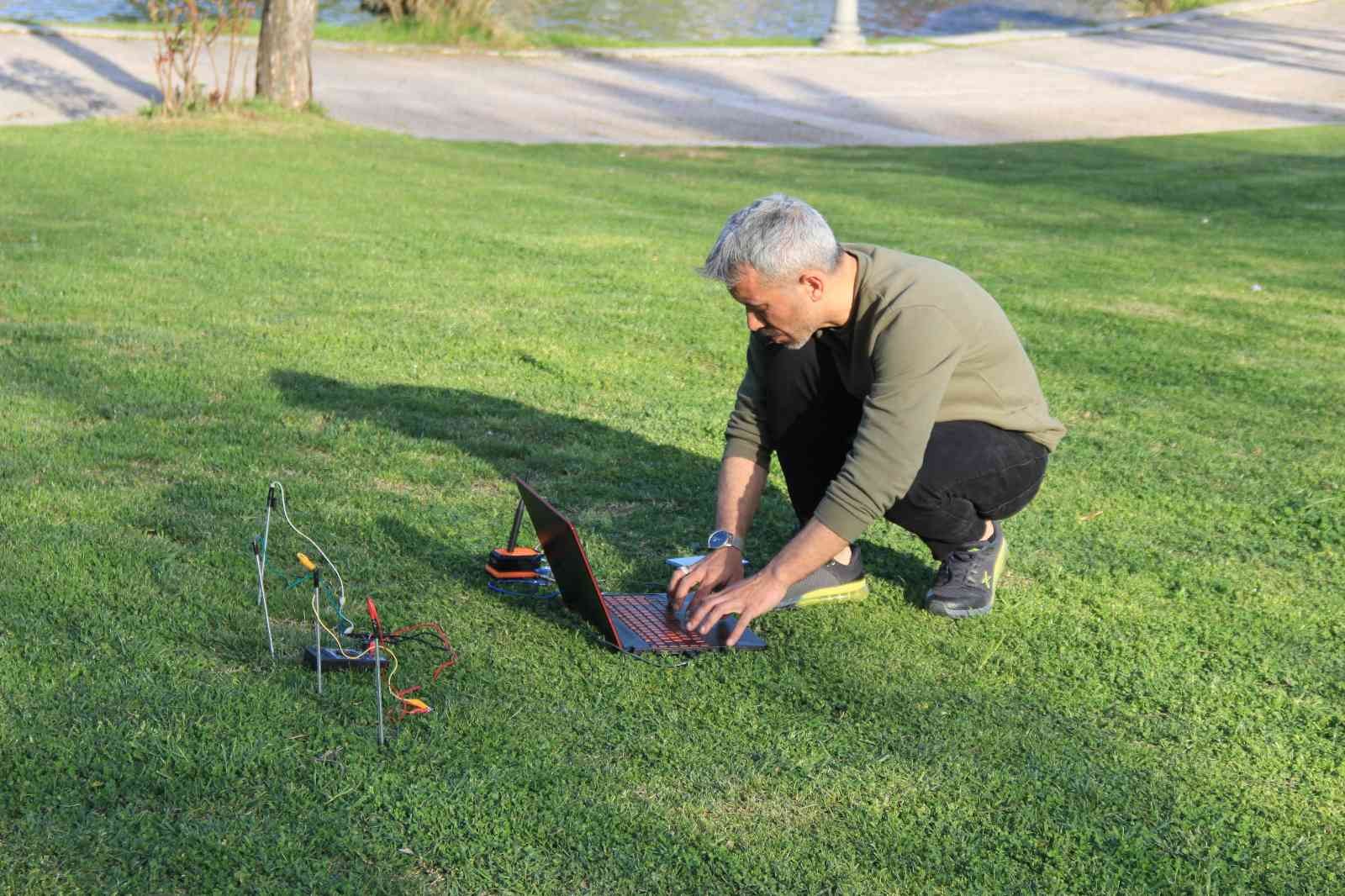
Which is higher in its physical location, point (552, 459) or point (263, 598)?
point (263, 598)

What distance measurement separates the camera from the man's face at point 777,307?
141 inches

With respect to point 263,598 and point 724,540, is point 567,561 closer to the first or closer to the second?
point 724,540

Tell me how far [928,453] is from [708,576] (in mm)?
729

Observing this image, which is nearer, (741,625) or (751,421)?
(741,625)

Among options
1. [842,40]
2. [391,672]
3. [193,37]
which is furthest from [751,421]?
[842,40]

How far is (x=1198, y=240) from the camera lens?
A: 11273mm

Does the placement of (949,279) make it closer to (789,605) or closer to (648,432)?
(789,605)

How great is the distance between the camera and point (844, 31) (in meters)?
26.5

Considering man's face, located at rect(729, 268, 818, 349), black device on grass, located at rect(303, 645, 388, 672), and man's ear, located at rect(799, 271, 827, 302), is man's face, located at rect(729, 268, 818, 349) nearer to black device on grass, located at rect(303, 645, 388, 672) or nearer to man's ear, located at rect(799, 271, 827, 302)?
man's ear, located at rect(799, 271, 827, 302)

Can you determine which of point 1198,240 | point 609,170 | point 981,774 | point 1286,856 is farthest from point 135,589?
point 609,170

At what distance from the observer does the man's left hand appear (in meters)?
3.65

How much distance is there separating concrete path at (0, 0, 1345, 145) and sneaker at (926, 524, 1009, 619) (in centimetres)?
1317

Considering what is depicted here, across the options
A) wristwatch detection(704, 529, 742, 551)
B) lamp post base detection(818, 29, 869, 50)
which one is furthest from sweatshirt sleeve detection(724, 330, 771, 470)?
lamp post base detection(818, 29, 869, 50)

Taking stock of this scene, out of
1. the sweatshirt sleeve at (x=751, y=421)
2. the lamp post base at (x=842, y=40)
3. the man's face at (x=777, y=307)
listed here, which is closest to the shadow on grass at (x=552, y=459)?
the sweatshirt sleeve at (x=751, y=421)
